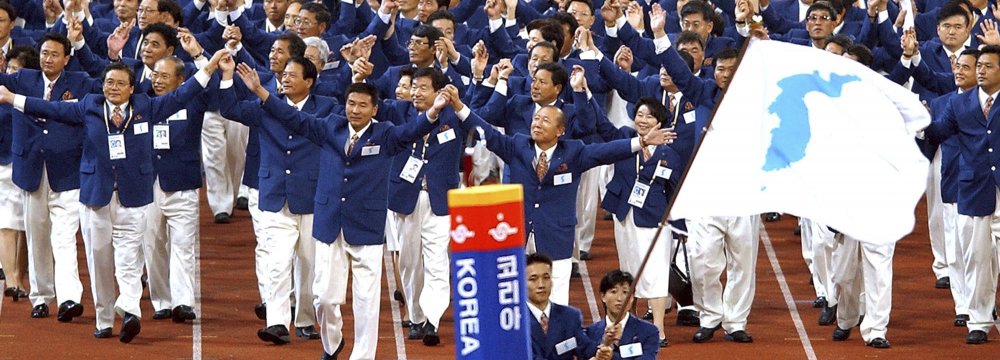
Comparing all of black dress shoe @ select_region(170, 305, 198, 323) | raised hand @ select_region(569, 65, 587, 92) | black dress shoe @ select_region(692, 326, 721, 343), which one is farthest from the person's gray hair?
black dress shoe @ select_region(692, 326, 721, 343)

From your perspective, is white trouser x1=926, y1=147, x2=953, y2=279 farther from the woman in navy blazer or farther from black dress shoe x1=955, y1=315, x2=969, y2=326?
the woman in navy blazer

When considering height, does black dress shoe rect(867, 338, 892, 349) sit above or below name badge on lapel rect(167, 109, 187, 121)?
below

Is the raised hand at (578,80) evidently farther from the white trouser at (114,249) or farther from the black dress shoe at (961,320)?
the black dress shoe at (961,320)

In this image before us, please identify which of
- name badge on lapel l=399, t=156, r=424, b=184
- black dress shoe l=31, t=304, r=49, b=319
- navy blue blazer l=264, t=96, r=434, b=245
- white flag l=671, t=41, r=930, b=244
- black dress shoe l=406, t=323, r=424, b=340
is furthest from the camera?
black dress shoe l=31, t=304, r=49, b=319

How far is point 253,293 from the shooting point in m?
14.0

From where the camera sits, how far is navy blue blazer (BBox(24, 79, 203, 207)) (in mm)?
12195

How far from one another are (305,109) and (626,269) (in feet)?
7.26

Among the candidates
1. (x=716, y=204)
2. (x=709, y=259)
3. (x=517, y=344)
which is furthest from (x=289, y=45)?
(x=517, y=344)

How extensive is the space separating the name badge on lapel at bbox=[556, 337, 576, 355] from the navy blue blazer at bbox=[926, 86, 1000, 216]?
3.59 metres

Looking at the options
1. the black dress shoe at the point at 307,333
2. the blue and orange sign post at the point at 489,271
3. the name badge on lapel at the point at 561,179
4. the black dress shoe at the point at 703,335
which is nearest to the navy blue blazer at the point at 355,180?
the name badge on lapel at the point at 561,179

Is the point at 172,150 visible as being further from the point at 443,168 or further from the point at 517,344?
the point at 517,344

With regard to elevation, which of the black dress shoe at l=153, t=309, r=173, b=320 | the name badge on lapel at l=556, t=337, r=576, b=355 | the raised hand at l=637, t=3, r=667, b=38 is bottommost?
the black dress shoe at l=153, t=309, r=173, b=320

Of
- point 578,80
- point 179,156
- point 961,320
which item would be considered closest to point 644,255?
point 578,80

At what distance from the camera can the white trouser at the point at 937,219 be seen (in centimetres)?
1359
